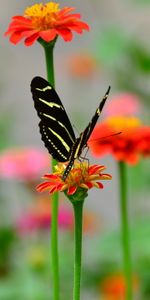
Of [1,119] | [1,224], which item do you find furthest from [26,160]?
[1,119]

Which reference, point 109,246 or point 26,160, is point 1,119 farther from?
point 109,246

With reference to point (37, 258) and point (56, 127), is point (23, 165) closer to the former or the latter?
point (37, 258)

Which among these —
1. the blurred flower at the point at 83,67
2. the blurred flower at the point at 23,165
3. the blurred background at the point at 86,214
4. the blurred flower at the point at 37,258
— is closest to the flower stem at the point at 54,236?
the blurred background at the point at 86,214

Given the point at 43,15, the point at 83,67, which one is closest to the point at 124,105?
the point at 83,67

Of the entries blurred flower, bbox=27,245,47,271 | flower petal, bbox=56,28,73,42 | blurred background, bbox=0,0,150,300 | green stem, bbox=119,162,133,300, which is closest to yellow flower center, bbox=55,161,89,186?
flower petal, bbox=56,28,73,42

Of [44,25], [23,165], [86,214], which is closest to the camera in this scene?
[44,25]

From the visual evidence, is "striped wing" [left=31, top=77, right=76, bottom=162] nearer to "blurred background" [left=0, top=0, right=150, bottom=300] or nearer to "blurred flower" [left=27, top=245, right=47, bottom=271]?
"blurred background" [left=0, top=0, right=150, bottom=300]
